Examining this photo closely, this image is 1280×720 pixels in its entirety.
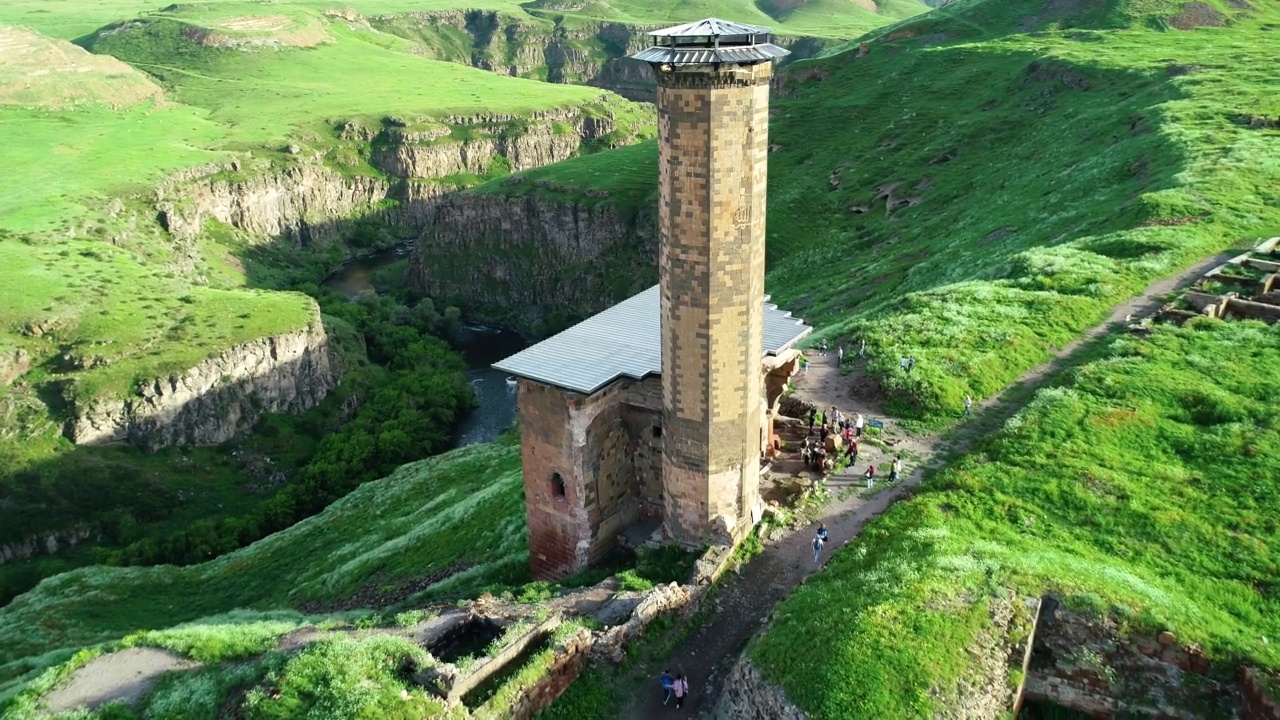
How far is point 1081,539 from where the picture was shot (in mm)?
29047

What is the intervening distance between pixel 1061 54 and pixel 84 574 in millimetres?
114129

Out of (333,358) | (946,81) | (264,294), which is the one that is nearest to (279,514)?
(333,358)

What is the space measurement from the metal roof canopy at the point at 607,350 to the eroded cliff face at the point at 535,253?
322 feet

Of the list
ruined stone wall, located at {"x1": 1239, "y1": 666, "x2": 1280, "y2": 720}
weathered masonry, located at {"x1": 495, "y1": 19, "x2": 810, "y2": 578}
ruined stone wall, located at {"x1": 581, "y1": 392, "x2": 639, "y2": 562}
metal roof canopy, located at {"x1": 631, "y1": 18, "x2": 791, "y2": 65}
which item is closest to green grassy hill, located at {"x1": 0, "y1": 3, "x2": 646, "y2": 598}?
weathered masonry, located at {"x1": 495, "y1": 19, "x2": 810, "y2": 578}

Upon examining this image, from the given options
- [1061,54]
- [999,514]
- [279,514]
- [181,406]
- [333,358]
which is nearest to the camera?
[999,514]

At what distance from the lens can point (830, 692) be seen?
75.6ft

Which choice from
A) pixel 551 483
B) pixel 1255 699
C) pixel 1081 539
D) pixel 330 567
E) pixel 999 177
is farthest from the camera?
pixel 999 177

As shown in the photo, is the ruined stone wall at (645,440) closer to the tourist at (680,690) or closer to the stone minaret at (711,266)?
the stone minaret at (711,266)

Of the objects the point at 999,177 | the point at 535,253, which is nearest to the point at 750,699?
the point at 999,177

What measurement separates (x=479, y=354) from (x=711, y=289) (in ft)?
359

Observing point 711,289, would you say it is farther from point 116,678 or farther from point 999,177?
point 999,177

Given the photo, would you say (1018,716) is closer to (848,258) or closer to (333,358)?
(848,258)

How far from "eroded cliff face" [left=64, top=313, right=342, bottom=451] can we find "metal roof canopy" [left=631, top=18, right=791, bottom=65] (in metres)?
88.3

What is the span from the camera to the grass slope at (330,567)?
44125 millimetres
